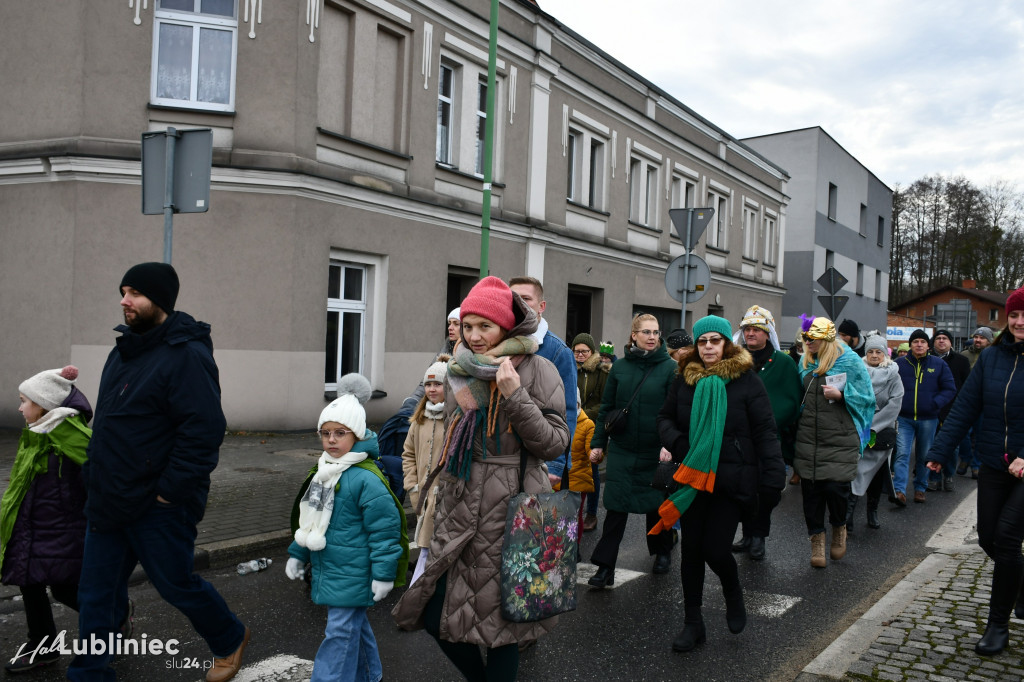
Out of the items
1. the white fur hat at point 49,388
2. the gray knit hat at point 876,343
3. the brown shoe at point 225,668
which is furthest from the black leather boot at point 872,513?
the white fur hat at point 49,388

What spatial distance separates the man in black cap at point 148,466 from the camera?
3547 mm

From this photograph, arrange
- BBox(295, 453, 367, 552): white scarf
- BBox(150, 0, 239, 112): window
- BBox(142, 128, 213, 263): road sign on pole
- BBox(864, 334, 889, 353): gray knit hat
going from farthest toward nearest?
BBox(150, 0, 239, 112): window
BBox(864, 334, 889, 353): gray knit hat
BBox(142, 128, 213, 263): road sign on pole
BBox(295, 453, 367, 552): white scarf

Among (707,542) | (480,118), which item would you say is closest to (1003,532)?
(707,542)

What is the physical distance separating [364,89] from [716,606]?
10735 millimetres

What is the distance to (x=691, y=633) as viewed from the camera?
4.54 m

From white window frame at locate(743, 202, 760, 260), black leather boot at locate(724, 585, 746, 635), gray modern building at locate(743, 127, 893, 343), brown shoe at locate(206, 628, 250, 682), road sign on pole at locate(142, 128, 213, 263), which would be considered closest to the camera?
brown shoe at locate(206, 628, 250, 682)

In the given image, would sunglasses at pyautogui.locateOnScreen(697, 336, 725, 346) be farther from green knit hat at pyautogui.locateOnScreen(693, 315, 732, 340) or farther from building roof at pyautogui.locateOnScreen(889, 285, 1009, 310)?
building roof at pyautogui.locateOnScreen(889, 285, 1009, 310)

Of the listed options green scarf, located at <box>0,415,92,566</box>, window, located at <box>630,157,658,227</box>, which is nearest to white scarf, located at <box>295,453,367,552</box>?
green scarf, located at <box>0,415,92,566</box>

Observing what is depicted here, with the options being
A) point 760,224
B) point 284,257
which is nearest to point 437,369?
point 284,257

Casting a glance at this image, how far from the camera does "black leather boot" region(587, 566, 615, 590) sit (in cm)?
558

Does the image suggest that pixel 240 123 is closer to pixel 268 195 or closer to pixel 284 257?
pixel 268 195

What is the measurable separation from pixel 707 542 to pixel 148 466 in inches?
117

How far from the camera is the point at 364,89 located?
13.4 metres

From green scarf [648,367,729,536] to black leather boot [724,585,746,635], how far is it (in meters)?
0.52
